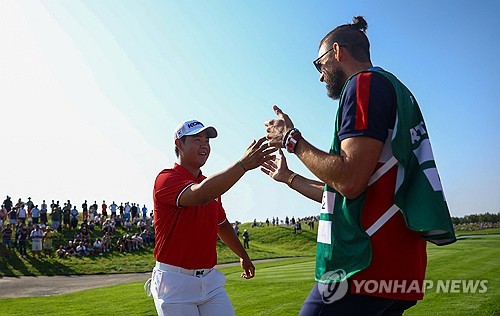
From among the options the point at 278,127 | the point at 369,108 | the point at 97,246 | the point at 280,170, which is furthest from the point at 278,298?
the point at 97,246

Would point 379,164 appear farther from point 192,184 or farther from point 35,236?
point 35,236

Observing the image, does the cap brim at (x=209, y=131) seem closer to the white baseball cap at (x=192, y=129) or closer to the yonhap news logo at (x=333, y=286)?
the white baseball cap at (x=192, y=129)

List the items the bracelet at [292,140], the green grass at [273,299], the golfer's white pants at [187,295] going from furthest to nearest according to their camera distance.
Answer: the green grass at [273,299], the golfer's white pants at [187,295], the bracelet at [292,140]

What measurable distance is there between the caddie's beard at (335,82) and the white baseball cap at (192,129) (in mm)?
2198

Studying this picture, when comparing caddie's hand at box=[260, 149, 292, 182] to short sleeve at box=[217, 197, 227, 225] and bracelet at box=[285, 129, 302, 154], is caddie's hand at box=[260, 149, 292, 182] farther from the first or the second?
short sleeve at box=[217, 197, 227, 225]

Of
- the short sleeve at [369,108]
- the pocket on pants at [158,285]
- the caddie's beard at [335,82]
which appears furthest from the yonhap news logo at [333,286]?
the pocket on pants at [158,285]

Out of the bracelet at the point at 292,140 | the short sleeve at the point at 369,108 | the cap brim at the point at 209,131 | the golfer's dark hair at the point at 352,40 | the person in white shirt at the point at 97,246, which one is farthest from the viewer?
the person in white shirt at the point at 97,246

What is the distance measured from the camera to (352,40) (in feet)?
10.7

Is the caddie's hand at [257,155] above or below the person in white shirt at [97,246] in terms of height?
above

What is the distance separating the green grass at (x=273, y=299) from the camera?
11.0 meters

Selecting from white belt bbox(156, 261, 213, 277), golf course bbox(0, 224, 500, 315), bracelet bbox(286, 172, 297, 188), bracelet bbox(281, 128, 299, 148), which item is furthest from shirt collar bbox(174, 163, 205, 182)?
golf course bbox(0, 224, 500, 315)

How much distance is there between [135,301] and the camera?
14602 mm

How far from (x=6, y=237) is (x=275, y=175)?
3333cm

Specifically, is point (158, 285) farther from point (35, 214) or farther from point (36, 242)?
point (35, 214)
